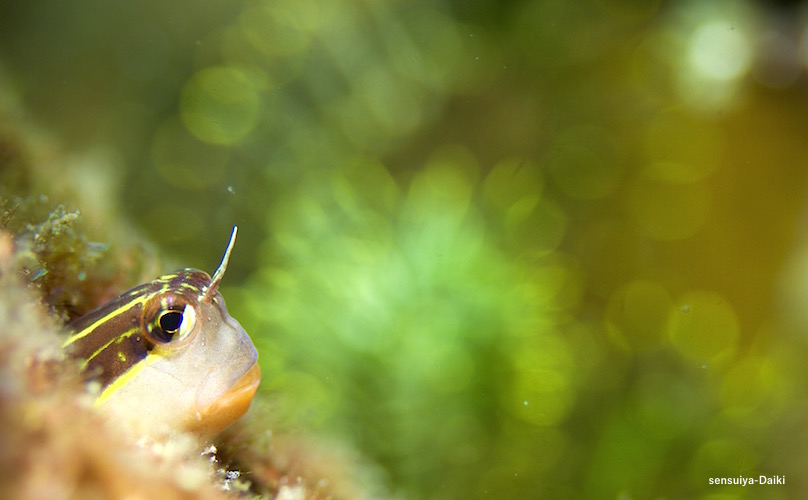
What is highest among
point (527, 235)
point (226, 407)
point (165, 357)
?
point (527, 235)

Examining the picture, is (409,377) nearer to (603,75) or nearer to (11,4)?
(603,75)

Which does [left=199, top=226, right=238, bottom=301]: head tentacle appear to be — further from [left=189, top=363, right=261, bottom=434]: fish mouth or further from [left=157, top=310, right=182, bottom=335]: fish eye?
[left=189, top=363, right=261, bottom=434]: fish mouth

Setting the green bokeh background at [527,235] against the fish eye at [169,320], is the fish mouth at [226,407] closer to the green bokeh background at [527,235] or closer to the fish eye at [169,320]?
the fish eye at [169,320]

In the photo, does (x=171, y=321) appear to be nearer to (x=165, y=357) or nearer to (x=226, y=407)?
(x=165, y=357)

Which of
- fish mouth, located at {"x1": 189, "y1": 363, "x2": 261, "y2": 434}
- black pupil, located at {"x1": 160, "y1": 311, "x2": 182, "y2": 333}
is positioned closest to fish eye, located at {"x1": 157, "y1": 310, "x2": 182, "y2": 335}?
black pupil, located at {"x1": 160, "y1": 311, "x2": 182, "y2": 333}

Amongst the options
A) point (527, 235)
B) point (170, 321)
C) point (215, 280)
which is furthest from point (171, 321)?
point (527, 235)

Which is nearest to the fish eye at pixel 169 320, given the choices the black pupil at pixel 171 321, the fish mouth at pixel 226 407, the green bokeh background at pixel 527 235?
the black pupil at pixel 171 321
